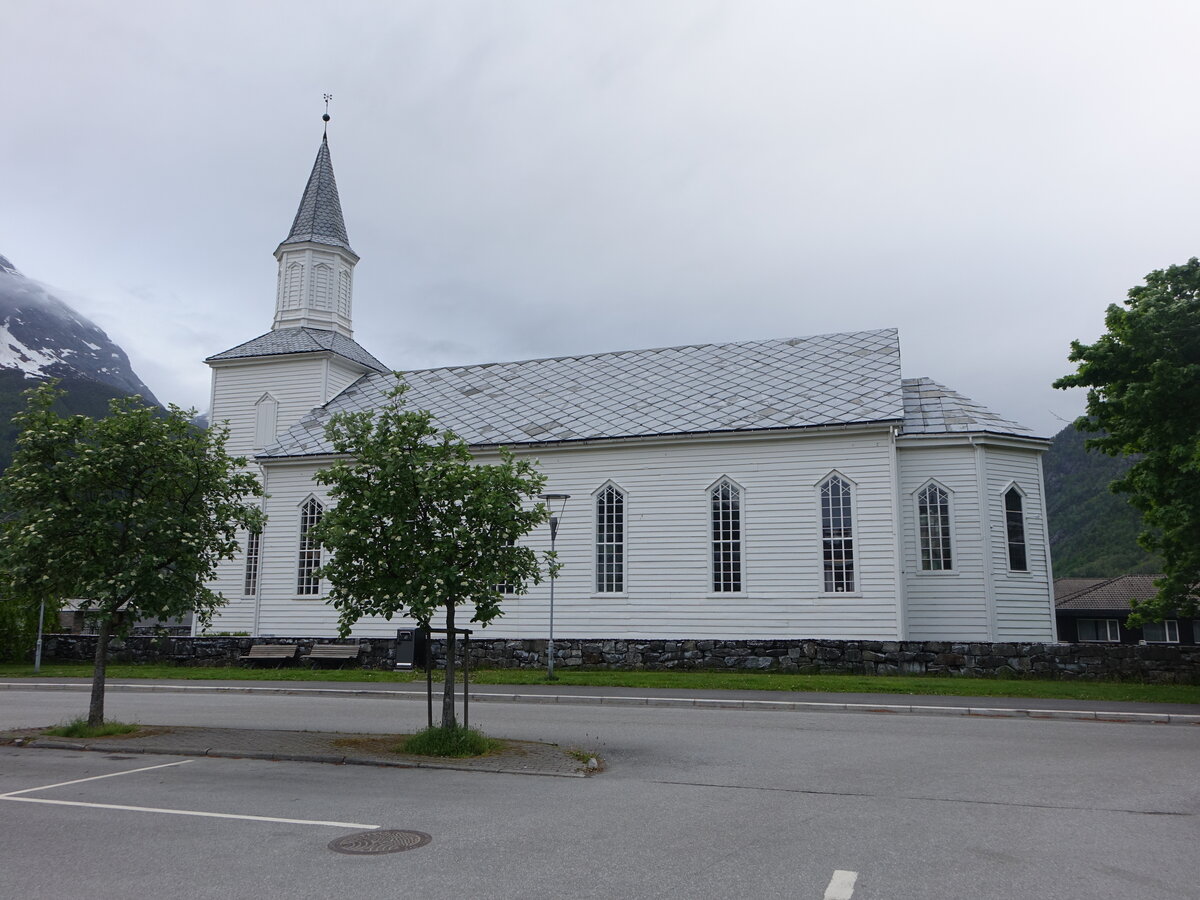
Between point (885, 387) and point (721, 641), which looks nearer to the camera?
point (721, 641)

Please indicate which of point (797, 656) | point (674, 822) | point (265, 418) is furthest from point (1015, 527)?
point (265, 418)

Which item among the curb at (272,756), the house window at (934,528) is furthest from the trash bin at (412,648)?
the house window at (934,528)

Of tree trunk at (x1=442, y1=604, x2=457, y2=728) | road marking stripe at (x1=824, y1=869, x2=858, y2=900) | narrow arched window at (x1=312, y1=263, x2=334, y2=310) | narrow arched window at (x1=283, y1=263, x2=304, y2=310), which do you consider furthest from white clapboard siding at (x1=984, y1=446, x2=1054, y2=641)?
narrow arched window at (x1=283, y1=263, x2=304, y2=310)

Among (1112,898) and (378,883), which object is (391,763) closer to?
(378,883)

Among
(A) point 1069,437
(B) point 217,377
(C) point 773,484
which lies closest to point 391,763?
(C) point 773,484

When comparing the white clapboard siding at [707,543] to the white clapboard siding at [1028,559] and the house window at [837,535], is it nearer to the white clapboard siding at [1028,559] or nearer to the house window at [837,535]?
the house window at [837,535]

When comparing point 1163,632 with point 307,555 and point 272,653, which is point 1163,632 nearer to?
point 307,555

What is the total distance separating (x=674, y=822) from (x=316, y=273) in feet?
113

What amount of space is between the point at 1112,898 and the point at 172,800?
321 inches

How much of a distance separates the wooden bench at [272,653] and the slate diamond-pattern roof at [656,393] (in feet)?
21.6

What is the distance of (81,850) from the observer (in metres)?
7.16

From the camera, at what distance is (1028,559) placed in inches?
1027

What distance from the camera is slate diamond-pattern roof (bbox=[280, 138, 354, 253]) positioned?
38500 mm

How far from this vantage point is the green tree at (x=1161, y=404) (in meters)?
17.3
